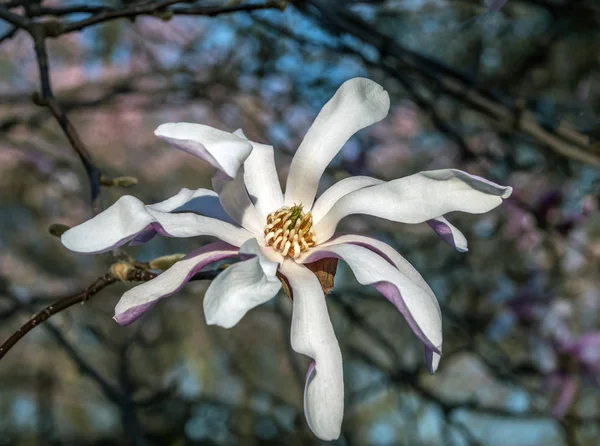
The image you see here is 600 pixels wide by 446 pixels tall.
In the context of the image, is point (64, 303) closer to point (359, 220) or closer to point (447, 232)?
point (447, 232)

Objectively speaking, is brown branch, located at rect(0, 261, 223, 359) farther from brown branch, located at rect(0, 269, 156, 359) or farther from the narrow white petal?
the narrow white petal

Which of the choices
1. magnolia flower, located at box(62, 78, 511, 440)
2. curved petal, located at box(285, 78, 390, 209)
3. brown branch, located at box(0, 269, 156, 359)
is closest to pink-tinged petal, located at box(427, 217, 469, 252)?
magnolia flower, located at box(62, 78, 511, 440)

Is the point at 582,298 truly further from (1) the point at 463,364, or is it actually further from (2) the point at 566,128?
(2) the point at 566,128

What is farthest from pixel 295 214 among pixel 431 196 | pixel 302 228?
pixel 431 196

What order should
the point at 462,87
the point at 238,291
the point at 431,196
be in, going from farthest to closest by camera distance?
the point at 462,87 < the point at 431,196 < the point at 238,291

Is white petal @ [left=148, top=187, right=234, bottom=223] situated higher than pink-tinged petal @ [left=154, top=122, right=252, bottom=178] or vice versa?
pink-tinged petal @ [left=154, top=122, right=252, bottom=178]

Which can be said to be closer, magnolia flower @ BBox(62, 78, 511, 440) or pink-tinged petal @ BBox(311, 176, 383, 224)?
magnolia flower @ BBox(62, 78, 511, 440)
